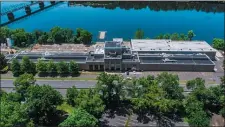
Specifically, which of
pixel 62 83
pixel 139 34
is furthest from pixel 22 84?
pixel 139 34

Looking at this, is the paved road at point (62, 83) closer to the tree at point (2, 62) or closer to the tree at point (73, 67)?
the tree at point (73, 67)

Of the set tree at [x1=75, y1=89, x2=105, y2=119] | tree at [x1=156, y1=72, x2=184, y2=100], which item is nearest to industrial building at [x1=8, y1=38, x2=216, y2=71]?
tree at [x1=156, y1=72, x2=184, y2=100]

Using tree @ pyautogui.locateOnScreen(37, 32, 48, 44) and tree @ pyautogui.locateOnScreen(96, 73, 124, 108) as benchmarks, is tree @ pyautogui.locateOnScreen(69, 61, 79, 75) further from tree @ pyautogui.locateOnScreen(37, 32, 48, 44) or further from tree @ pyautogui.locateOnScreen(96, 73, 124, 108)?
tree @ pyautogui.locateOnScreen(37, 32, 48, 44)

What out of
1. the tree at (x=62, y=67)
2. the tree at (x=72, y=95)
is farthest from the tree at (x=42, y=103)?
the tree at (x=62, y=67)

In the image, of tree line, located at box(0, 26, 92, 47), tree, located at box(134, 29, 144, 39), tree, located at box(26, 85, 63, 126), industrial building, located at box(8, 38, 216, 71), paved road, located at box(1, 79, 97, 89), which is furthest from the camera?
tree, located at box(134, 29, 144, 39)

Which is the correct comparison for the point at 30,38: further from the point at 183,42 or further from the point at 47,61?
the point at 183,42

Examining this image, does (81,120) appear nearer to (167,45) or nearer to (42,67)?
(42,67)

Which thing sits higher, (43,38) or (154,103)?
(43,38)

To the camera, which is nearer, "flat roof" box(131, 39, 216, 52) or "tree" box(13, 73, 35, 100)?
"tree" box(13, 73, 35, 100)
